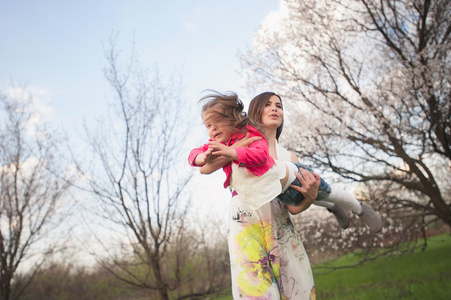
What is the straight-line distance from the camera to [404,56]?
5641 mm

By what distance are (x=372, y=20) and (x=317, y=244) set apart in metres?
5.15

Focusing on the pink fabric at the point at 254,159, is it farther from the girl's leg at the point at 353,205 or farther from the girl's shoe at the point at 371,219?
the girl's shoe at the point at 371,219

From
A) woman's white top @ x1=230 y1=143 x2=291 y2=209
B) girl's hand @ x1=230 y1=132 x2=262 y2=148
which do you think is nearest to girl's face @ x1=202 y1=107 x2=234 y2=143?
girl's hand @ x1=230 y1=132 x2=262 y2=148

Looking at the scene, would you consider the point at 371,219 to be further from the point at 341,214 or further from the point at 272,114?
the point at 272,114

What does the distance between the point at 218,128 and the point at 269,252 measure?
75 cm

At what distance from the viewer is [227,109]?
2.00 m

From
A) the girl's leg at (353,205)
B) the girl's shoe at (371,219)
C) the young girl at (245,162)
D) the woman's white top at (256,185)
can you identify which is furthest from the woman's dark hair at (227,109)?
the girl's shoe at (371,219)

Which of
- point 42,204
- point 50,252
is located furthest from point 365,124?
point 50,252

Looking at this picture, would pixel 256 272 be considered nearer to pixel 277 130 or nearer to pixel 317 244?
pixel 277 130

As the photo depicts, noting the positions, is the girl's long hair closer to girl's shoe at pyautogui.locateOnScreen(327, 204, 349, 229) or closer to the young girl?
the young girl

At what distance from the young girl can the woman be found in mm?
97

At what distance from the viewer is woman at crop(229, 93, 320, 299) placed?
166cm

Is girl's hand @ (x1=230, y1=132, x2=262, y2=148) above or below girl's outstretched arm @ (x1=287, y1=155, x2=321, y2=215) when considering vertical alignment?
above

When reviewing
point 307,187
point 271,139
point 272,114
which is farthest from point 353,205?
point 272,114
